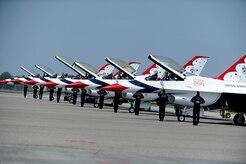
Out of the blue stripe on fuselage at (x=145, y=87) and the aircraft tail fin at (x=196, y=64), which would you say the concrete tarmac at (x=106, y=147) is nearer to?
the blue stripe on fuselage at (x=145, y=87)

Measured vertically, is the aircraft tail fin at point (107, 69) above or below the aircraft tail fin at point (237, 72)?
above

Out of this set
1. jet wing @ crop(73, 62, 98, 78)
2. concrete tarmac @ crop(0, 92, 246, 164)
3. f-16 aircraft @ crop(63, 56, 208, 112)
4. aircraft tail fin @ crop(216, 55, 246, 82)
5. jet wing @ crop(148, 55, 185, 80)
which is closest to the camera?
concrete tarmac @ crop(0, 92, 246, 164)

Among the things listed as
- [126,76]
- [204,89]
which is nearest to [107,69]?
[126,76]

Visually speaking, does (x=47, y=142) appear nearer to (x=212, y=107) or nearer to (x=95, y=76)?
(x=212, y=107)

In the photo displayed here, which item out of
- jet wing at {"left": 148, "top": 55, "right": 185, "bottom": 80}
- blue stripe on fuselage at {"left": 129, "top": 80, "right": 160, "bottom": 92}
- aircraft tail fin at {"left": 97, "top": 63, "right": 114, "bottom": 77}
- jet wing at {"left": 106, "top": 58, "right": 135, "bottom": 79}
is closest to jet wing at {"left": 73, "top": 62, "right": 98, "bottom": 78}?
aircraft tail fin at {"left": 97, "top": 63, "right": 114, "bottom": 77}

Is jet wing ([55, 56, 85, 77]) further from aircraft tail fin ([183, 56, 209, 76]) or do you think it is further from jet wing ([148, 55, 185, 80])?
jet wing ([148, 55, 185, 80])

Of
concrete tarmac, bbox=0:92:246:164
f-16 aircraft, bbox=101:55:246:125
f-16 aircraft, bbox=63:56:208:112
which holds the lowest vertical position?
concrete tarmac, bbox=0:92:246:164

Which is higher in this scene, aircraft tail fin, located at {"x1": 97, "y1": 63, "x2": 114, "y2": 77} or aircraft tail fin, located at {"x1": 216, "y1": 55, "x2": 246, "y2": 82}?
aircraft tail fin, located at {"x1": 97, "y1": 63, "x2": 114, "y2": 77}

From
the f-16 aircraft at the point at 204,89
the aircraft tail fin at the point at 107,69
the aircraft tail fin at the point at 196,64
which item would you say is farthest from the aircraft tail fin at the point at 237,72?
the aircraft tail fin at the point at 107,69

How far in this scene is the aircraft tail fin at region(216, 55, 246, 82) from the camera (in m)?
32.6

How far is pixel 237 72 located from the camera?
3272 cm

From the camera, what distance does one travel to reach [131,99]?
39156 millimetres

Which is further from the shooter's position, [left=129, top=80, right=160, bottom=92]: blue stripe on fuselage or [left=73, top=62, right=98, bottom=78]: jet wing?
[left=73, top=62, right=98, bottom=78]: jet wing

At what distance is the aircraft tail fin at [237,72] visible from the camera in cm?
3256
